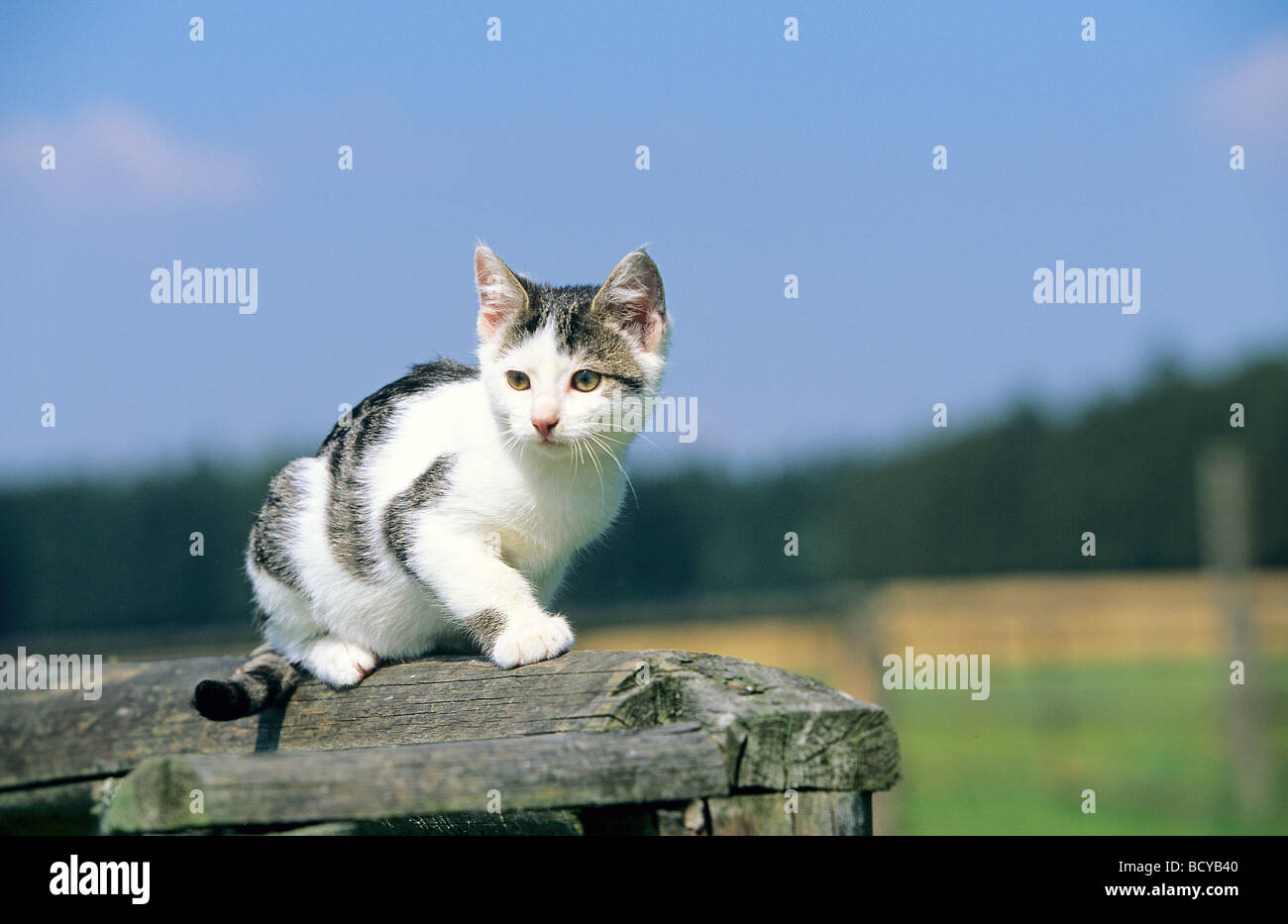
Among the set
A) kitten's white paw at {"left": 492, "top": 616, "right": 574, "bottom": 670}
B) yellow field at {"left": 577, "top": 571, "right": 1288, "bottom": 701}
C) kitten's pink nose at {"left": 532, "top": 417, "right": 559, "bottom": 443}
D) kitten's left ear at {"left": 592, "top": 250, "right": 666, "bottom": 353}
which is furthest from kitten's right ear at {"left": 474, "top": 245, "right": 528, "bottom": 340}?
yellow field at {"left": 577, "top": 571, "right": 1288, "bottom": 701}

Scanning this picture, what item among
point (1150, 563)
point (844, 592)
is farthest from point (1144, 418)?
point (844, 592)

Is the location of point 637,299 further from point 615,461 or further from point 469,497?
A: point 469,497

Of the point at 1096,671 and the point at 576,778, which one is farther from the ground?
the point at 576,778

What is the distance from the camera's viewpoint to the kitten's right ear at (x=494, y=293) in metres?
3.62

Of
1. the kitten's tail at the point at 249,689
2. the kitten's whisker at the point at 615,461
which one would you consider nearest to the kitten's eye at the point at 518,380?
the kitten's whisker at the point at 615,461

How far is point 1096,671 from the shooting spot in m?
16.7

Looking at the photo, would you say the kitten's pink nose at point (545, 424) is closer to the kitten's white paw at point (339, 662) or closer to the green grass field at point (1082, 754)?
the kitten's white paw at point (339, 662)

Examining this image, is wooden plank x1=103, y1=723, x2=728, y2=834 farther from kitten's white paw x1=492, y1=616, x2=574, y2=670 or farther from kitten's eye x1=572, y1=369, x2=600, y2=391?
kitten's eye x1=572, y1=369, x2=600, y2=391

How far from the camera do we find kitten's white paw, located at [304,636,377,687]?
3316mm

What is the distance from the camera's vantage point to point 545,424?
127 inches

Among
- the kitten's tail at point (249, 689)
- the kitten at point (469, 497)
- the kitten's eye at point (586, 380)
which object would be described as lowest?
the kitten's tail at point (249, 689)

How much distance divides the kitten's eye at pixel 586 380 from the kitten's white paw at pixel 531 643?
72 centimetres
